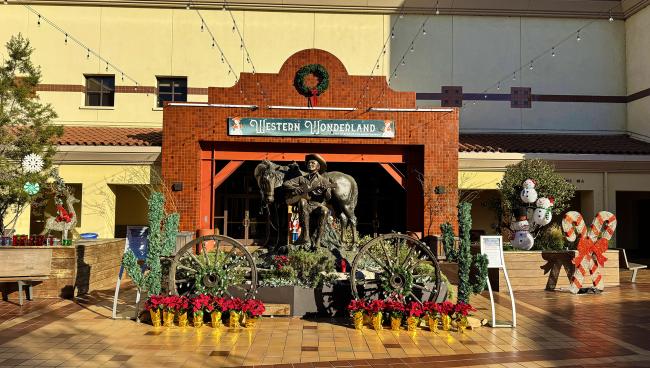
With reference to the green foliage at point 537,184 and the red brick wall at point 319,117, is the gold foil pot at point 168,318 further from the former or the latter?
the green foliage at point 537,184

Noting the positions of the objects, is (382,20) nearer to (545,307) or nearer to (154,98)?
(154,98)

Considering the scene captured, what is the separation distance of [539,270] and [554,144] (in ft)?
24.9

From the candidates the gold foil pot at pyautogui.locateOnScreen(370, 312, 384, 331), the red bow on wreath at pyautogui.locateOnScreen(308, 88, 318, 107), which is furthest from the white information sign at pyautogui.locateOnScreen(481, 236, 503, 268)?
the red bow on wreath at pyautogui.locateOnScreen(308, 88, 318, 107)

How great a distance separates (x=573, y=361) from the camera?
679 centimetres

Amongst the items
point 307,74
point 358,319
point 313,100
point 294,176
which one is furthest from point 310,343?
point 307,74

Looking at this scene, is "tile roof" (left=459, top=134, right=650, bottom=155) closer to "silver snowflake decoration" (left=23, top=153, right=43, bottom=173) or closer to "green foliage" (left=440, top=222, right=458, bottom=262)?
"green foliage" (left=440, top=222, right=458, bottom=262)

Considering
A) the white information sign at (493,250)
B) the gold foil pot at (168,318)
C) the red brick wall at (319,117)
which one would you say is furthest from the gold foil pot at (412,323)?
the red brick wall at (319,117)

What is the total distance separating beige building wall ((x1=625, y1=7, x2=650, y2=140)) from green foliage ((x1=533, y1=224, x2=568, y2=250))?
27.6 feet

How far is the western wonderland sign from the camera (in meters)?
15.7

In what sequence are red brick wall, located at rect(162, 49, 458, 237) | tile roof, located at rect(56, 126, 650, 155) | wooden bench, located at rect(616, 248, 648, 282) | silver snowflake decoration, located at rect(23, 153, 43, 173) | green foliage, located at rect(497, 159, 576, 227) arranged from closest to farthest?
silver snowflake decoration, located at rect(23, 153, 43, 173) < wooden bench, located at rect(616, 248, 648, 282) < green foliage, located at rect(497, 159, 576, 227) < red brick wall, located at rect(162, 49, 458, 237) < tile roof, located at rect(56, 126, 650, 155)

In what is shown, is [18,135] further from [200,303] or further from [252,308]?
[252,308]

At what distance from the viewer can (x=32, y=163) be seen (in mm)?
12023

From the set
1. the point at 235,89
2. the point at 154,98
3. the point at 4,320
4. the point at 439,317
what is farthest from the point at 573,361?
the point at 154,98

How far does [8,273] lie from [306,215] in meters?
5.68
